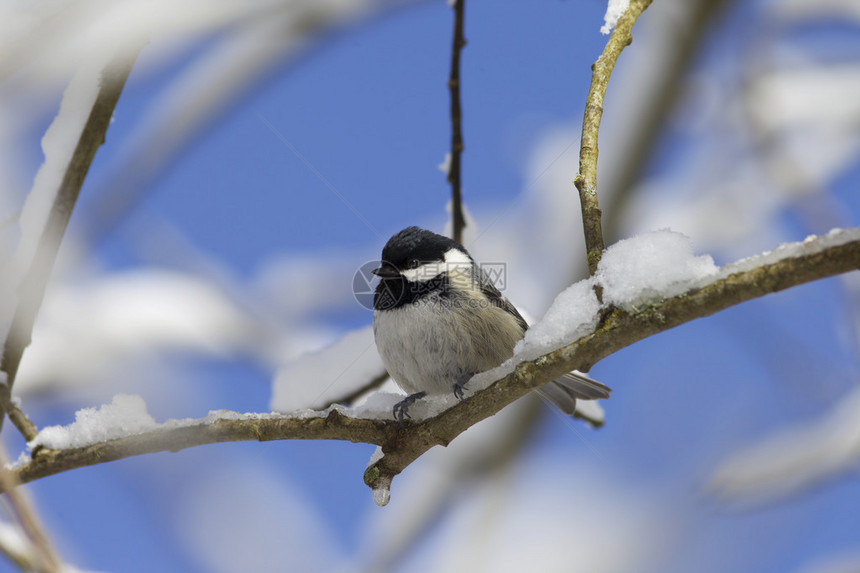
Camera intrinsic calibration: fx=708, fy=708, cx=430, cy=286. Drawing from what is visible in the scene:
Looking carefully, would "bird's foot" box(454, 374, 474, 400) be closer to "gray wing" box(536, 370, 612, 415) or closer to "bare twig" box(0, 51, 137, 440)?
"gray wing" box(536, 370, 612, 415)

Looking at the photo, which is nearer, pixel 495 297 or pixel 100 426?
pixel 100 426

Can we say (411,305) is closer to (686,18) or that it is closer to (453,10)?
(453,10)

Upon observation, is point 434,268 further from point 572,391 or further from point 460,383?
point 572,391

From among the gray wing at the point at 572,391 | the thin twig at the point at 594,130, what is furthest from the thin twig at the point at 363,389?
the thin twig at the point at 594,130

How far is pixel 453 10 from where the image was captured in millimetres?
2430

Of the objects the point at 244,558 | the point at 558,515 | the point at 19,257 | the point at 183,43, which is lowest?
the point at 558,515

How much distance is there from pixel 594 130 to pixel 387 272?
1.28 metres

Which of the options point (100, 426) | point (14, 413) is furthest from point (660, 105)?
point (14, 413)

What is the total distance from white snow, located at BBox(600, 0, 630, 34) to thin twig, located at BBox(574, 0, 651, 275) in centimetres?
1

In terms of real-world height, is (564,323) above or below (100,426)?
below

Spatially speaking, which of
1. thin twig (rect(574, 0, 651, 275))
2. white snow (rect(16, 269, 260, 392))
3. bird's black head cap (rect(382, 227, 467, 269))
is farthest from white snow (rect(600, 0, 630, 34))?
white snow (rect(16, 269, 260, 392))

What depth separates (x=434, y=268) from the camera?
279 centimetres

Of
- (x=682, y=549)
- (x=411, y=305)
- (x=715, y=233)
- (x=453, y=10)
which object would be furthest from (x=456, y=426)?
(x=715, y=233)

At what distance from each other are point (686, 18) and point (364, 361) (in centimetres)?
255
